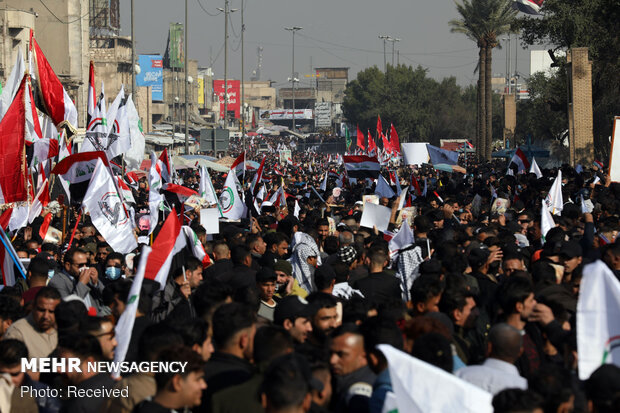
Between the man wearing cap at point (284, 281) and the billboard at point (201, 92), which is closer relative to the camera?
the man wearing cap at point (284, 281)

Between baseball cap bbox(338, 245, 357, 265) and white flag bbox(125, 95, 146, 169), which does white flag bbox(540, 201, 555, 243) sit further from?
white flag bbox(125, 95, 146, 169)

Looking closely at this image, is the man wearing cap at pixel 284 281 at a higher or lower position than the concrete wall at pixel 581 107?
lower

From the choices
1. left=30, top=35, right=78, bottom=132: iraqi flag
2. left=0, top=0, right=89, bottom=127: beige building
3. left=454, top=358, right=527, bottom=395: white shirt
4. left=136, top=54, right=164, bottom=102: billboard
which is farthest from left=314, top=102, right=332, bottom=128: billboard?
left=454, top=358, right=527, bottom=395: white shirt

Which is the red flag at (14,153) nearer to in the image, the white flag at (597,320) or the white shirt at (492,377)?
the white shirt at (492,377)

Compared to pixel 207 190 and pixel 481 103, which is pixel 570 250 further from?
pixel 481 103

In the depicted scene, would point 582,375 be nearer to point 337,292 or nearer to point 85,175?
point 337,292

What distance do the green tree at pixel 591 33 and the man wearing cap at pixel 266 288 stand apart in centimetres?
2319

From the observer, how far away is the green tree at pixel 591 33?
3034 cm

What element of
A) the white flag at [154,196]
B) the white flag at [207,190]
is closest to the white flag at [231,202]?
the white flag at [207,190]

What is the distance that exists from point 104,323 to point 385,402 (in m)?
2.03

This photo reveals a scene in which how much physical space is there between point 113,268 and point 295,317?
12.3ft

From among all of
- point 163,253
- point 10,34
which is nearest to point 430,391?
point 163,253

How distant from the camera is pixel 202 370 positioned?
4688 millimetres

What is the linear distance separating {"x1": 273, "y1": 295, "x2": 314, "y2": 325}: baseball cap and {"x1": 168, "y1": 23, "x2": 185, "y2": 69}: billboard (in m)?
95.6
